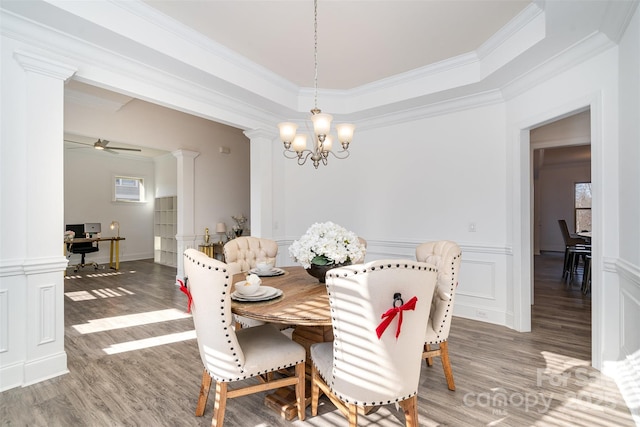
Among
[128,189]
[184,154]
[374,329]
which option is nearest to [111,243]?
[128,189]

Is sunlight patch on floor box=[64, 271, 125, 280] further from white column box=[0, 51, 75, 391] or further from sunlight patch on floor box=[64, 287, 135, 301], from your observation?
white column box=[0, 51, 75, 391]

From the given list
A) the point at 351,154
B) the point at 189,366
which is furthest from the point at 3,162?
the point at 351,154

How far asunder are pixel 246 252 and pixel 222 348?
135 centimetres

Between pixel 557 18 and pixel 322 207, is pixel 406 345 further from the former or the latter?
pixel 322 207

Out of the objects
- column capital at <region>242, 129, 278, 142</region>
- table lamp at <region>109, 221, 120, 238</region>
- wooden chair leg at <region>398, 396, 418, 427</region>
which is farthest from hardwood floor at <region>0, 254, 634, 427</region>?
table lamp at <region>109, 221, 120, 238</region>

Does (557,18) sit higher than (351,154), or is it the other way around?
(557,18)

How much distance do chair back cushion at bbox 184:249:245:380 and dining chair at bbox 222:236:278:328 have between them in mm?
1083

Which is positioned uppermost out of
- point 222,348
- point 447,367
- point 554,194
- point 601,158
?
point 554,194

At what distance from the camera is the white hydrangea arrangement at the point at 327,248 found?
2115 mm

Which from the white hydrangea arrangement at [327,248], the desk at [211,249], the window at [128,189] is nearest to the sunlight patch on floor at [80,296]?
the desk at [211,249]

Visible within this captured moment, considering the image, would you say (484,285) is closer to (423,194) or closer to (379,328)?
(423,194)

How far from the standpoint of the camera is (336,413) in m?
1.97

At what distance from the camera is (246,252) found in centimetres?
296

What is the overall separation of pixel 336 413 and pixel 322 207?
314 centimetres
